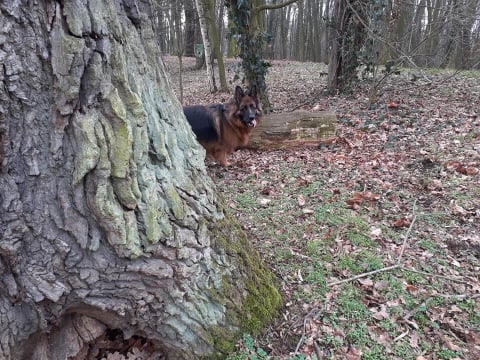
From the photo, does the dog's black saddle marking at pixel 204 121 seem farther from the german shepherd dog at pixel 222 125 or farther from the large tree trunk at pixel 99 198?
the large tree trunk at pixel 99 198

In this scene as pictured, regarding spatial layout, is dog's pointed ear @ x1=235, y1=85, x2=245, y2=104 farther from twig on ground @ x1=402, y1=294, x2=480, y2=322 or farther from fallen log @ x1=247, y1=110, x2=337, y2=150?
twig on ground @ x1=402, y1=294, x2=480, y2=322

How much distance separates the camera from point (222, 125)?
6.03 meters

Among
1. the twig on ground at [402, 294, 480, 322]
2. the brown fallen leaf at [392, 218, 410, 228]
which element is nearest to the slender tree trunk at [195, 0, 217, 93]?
the brown fallen leaf at [392, 218, 410, 228]

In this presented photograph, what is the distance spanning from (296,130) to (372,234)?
311 cm

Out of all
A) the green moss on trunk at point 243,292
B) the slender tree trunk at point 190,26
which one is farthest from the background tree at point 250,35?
the slender tree trunk at point 190,26

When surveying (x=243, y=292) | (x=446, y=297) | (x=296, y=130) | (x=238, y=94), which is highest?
(x=238, y=94)

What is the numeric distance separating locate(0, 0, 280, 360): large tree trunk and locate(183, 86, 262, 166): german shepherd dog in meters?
3.54

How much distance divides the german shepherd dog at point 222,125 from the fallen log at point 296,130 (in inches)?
16.4

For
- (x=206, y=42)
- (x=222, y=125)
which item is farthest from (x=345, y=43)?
(x=222, y=125)

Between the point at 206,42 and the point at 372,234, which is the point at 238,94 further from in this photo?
the point at 206,42

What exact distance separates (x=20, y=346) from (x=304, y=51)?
83.8 ft

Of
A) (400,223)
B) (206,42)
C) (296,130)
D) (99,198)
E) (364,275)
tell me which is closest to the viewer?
(99,198)

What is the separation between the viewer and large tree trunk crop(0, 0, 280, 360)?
1.55 metres

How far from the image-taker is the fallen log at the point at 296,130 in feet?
21.1
